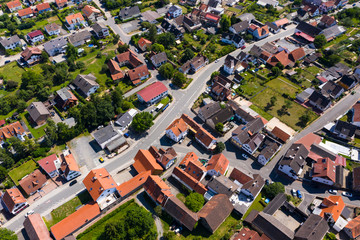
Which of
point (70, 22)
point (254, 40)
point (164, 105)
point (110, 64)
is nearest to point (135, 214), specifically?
point (164, 105)

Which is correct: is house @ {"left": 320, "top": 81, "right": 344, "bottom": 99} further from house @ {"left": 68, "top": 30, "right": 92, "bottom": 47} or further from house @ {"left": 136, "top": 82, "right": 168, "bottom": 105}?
house @ {"left": 68, "top": 30, "right": 92, "bottom": 47}

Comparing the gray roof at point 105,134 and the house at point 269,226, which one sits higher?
the gray roof at point 105,134

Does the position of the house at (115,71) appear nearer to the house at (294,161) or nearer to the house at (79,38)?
the house at (79,38)

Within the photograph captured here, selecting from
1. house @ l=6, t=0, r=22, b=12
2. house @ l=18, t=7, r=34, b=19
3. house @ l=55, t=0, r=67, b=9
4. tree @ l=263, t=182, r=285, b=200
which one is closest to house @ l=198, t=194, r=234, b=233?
tree @ l=263, t=182, r=285, b=200

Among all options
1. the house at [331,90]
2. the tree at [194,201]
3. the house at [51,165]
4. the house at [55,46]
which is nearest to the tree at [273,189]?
the tree at [194,201]

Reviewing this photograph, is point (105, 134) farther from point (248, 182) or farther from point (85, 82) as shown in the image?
point (248, 182)

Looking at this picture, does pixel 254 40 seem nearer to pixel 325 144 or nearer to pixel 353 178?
pixel 325 144

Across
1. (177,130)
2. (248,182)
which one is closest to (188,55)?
(177,130)
